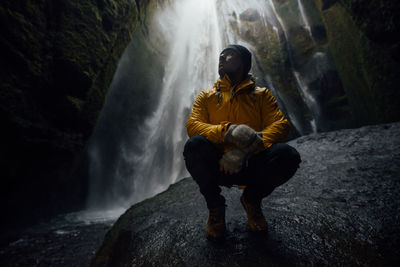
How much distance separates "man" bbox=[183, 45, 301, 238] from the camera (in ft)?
4.70

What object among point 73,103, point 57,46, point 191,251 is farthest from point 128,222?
point 57,46

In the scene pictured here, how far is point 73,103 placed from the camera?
426cm

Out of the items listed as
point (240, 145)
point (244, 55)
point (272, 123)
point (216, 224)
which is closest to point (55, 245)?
point (216, 224)

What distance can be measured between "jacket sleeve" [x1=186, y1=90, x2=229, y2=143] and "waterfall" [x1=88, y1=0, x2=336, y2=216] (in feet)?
24.3

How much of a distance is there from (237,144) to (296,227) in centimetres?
110

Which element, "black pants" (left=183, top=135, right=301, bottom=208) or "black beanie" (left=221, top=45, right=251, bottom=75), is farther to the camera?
"black beanie" (left=221, top=45, right=251, bottom=75)

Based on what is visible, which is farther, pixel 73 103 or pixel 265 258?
pixel 73 103

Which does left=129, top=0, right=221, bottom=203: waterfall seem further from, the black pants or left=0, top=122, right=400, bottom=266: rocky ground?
the black pants

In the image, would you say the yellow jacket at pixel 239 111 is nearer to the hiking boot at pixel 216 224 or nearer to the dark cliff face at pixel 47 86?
the hiking boot at pixel 216 224

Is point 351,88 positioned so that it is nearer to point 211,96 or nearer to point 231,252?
point 211,96

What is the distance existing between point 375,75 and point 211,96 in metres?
6.56

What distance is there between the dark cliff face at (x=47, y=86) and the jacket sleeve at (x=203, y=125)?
369 centimetres

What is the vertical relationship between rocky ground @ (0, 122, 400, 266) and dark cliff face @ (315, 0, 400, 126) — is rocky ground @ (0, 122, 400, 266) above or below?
below

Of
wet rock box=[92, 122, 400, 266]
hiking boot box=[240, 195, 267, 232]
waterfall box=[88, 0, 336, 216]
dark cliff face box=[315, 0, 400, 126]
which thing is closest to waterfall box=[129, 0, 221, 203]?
waterfall box=[88, 0, 336, 216]
